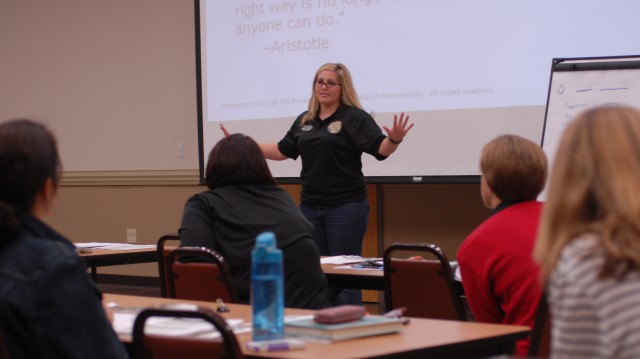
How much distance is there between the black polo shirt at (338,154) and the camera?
4789 millimetres

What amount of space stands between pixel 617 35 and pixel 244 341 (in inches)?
151

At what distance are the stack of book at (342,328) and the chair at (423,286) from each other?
81cm

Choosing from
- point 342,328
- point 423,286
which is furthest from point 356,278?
point 342,328

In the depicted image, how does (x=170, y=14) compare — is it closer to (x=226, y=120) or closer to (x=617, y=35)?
(x=226, y=120)

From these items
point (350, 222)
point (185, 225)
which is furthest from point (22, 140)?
point (350, 222)

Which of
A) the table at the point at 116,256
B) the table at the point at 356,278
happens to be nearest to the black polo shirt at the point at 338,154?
the table at the point at 116,256

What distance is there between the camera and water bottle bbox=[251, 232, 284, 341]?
2086 millimetres

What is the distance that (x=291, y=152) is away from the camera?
5152 mm

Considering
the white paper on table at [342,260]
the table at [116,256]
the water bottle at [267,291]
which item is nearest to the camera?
the water bottle at [267,291]

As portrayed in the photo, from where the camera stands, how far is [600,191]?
52.9 inches

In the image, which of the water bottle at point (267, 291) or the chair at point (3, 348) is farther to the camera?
the water bottle at point (267, 291)

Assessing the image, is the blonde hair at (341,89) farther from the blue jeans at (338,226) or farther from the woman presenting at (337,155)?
the blue jeans at (338,226)

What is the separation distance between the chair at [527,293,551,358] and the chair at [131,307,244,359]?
84 centimetres

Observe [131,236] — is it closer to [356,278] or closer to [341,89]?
[341,89]
